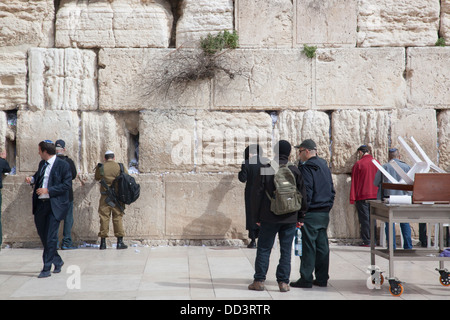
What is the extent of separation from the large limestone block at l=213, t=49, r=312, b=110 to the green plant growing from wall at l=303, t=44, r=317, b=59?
74 millimetres

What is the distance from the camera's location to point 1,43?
8.83 metres

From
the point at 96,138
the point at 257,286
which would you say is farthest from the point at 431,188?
the point at 96,138

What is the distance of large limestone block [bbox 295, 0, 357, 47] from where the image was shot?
29.3 feet

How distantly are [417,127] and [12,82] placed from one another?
6.94 metres

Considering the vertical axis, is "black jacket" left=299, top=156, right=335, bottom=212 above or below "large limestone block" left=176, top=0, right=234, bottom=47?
below

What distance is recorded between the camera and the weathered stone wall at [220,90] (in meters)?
8.80

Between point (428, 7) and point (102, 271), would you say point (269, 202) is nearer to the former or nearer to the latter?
point (102, 271)

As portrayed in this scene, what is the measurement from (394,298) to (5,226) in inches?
249

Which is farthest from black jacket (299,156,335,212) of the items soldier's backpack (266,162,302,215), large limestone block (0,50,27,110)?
large limestone block (0,50,27,110)

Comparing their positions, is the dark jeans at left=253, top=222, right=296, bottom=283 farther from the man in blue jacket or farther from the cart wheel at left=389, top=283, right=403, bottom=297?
the cart wheel at left=389, top=283, right=403, bottom=297

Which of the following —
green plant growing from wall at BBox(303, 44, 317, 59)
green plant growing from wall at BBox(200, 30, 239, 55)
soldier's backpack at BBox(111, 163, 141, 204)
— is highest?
green plant growing from wall at BBox(200, 30, 239, 55)

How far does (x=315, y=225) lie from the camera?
5.76 metres

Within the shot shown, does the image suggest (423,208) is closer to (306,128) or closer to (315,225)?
(315,225)

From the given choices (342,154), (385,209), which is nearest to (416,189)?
(385,209)
